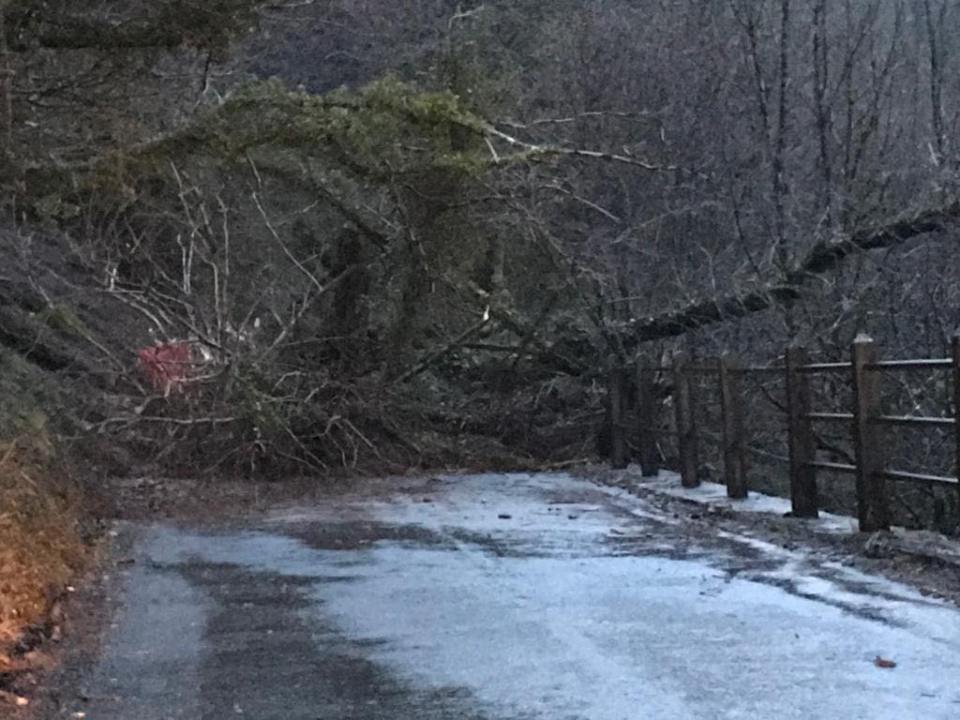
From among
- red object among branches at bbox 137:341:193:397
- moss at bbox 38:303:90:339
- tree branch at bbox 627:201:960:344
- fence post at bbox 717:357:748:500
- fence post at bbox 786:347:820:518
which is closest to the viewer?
Answer: fence post at bbox 786:347:820:518

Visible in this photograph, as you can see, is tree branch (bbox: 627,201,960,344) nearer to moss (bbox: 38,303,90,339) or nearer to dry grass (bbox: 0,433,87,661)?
moss (bbox: 38,303,90,339)

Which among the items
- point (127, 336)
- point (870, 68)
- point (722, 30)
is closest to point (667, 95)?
point (722, 30)

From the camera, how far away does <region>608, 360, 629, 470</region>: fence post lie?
67.5 feet

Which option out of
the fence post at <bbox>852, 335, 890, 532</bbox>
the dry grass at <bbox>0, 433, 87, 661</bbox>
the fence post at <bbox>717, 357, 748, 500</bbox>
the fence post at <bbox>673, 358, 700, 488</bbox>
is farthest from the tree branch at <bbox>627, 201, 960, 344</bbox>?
the dry grass at <bbox>0, 433, 87, 661</bbox>

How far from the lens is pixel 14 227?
17.9 metres

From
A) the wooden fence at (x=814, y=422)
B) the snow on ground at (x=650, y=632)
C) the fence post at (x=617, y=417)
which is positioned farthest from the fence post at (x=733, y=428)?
the fence post at (x=617, y=417)

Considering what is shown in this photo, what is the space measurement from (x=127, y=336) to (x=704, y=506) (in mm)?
10389

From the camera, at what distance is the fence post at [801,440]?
41.6 feet

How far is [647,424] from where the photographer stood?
18.8 m

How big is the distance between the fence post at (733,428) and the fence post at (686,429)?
65.0 inches

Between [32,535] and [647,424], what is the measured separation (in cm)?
947

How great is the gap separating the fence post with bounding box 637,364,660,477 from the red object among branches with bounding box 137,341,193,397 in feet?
19.1

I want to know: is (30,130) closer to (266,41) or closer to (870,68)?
(266,41)

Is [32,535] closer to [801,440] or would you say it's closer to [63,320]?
[801,440]
